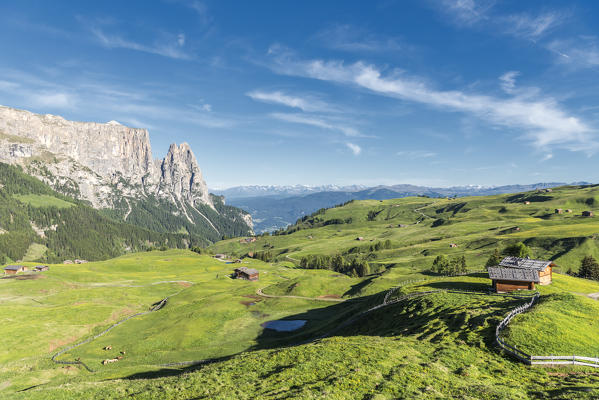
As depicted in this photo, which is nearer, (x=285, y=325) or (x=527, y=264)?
(x=527, y=264)

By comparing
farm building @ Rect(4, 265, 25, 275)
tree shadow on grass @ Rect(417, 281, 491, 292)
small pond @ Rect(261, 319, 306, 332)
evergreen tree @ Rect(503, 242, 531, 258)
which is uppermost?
evergreen tree @ Rect(503, 242, 531, 258)

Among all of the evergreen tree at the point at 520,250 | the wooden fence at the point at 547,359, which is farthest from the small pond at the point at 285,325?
the evergreen tree at the point at 520,250

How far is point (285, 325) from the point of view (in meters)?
81.0

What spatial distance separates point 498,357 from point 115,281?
545 ft

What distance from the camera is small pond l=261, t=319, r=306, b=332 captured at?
255ft

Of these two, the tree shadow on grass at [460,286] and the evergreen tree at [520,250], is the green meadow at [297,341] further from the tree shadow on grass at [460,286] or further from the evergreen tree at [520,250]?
the evergreen tree at [520,250]

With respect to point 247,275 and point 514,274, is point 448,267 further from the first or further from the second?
point 247,275

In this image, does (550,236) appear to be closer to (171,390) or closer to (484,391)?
(484,391)

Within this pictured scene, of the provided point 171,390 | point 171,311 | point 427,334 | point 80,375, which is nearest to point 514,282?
point 427,334

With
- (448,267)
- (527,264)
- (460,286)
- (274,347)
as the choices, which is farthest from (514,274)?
(448,267)

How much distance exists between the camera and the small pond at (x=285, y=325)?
7782 cm

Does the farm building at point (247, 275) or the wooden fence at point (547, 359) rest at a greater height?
the wooden fence at point (547, 359)

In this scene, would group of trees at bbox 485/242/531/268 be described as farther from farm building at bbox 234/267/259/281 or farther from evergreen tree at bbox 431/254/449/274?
farm building at bbox 234/267/259/281

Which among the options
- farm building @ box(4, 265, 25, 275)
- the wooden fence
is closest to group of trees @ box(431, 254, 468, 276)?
the wooden fence
